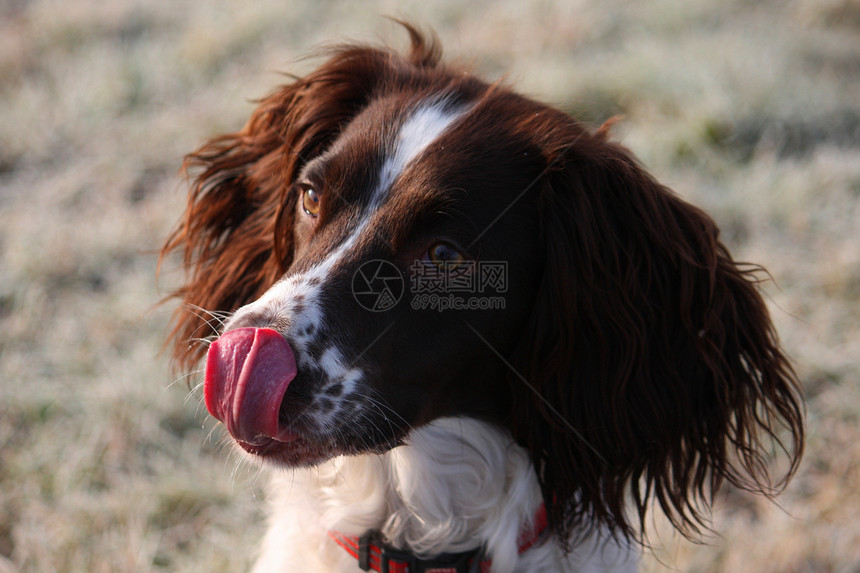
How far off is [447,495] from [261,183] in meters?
1.16

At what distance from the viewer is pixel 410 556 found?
220 cm

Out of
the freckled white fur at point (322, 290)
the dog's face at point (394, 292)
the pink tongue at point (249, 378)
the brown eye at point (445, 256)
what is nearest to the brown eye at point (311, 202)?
the dog's face at point (394, 292)

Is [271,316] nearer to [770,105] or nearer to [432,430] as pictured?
[432,430]

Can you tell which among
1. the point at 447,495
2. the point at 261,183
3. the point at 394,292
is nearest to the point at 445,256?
the point at 394,292

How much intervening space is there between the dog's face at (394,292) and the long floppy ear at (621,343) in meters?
0.10

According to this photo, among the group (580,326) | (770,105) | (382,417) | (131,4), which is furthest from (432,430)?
→ (131,4)

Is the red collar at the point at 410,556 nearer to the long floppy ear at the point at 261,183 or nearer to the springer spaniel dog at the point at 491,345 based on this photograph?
the springer spaniel dog at the point at 491,345

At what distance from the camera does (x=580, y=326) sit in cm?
208

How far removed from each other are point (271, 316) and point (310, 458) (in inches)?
14.2

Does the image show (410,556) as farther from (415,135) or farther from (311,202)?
(415,135)

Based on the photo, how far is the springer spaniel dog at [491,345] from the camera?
1898mm

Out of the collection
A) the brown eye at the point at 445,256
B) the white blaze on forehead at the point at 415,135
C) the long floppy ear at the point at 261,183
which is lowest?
the long floppy ear at the point at 261,183

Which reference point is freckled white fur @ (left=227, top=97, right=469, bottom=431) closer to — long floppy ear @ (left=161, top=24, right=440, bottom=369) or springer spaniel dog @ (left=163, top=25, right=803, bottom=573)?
springer spaniel dog @ (left=163, top=25, right=803, bottom=573)

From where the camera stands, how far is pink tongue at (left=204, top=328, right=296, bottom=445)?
1.68m
